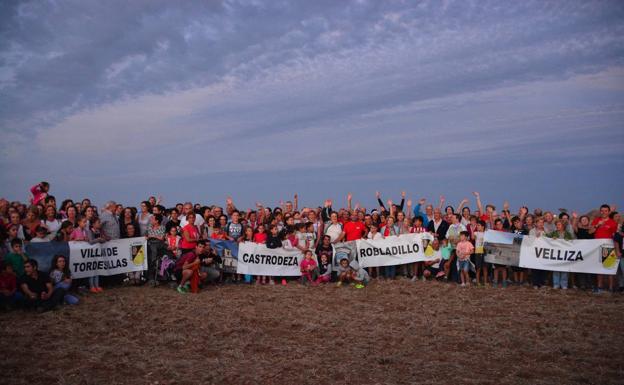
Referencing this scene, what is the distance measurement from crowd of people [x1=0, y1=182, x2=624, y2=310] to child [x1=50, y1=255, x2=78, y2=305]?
0.02 meters

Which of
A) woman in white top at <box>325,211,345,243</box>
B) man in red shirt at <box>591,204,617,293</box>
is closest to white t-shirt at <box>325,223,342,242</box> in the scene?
woman in white top at <box>325,211,345,243</box>

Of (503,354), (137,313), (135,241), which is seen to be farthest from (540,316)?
(135,241)

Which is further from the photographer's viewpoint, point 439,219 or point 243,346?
point 439,219

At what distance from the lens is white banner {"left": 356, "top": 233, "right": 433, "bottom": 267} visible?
13281 mm

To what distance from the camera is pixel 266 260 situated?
12.9 m

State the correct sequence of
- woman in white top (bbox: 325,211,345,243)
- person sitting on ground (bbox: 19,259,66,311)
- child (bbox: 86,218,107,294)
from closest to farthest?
1. person sitting on ground (bbox: 19,259,66,311)
2. child (bbox: 86,218,107,294)
3. woman in white top (bbox: 325,211,345,243)

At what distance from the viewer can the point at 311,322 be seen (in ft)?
28.7

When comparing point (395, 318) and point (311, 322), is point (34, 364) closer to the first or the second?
point (311, 322)

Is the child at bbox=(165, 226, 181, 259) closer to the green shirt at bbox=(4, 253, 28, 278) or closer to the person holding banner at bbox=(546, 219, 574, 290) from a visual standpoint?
the green shirt at bbox=(4, 253, 28, 278)

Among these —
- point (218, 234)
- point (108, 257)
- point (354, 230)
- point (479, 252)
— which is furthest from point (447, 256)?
point (108, 257)

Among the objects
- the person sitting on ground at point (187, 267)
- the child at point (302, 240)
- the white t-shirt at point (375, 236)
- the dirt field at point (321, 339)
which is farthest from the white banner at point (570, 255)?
the person sitting on ground at point (187, 267)

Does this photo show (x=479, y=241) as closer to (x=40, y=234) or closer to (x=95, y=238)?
(x=95, y=238)

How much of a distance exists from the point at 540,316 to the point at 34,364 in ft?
27.9

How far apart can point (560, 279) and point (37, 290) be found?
12.0 metres
